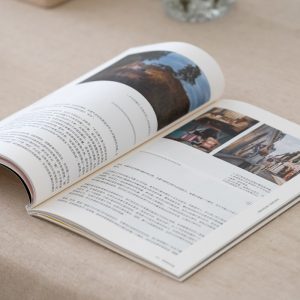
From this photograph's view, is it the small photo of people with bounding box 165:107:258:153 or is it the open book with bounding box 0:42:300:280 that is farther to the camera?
the small photo of people with bounding box 165:107:258:153

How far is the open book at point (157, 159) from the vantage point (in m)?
0.79

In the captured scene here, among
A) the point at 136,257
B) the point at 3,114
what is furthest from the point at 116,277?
the point at 3,114

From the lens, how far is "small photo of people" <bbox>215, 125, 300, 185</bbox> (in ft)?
2.85

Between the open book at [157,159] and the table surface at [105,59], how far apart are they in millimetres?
18

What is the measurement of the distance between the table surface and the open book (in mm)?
18

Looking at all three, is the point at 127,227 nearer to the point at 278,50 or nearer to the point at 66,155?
the point at 66,155

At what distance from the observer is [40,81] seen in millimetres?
1100

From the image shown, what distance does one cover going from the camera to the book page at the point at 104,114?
0.83 m

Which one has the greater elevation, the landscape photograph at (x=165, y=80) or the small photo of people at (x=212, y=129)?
the landscape photograph at (x=165, y=80)

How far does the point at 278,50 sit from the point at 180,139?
0.32m

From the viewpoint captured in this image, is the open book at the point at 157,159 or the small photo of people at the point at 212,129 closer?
the open book at the point at 157,159

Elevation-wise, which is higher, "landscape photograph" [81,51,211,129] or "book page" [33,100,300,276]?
"landscape photograph" [81,51,211,129]

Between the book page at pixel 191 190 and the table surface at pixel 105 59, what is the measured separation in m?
0.02

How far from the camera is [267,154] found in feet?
2.95
